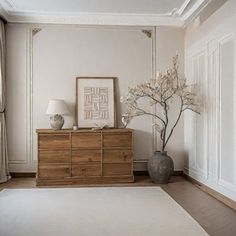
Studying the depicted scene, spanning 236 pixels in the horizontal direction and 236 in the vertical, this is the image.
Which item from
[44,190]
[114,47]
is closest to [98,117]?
[114,47]

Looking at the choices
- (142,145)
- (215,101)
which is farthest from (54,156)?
(215,101)

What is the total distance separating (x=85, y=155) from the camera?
495 centimetres

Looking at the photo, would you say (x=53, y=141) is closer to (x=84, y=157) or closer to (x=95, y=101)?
(x=84, y=157)

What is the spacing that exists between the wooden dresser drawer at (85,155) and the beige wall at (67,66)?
2.55ft

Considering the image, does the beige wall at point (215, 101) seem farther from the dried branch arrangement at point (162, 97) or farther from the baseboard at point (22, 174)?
the baseboard at point (22, 174)

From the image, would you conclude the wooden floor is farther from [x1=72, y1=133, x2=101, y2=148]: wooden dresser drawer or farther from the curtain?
[x1=72, y1=133, x2=101, y2=148]: wooden dresser drawer

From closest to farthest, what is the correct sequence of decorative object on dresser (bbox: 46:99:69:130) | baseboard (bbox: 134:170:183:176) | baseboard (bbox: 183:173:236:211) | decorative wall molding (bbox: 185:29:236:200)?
baseboard (bbox: 183:173:236:211) < decorative wall molding (bbox: 185:29:236:200) < decorative object on dresser (bbox: 46:99:69:130) < baseboard (bbox: 134:170:183:176)

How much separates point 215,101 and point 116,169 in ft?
6.13

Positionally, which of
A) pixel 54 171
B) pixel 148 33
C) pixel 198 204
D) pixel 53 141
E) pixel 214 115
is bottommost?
pixel 198 204

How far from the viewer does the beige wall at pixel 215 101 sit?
12.5ft

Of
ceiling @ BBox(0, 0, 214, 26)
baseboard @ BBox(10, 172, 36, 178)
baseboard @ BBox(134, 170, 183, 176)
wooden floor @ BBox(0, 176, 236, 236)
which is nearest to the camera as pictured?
wooden floor @ BBox(0, 176, 236, 236)

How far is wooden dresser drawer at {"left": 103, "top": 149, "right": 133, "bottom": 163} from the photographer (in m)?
4.98

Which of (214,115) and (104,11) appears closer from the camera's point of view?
(214,115)

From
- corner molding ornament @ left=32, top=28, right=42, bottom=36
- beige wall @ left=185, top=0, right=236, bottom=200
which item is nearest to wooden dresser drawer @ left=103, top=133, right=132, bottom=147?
beige wall @ left=185, top=0, right=236, bottom=200
